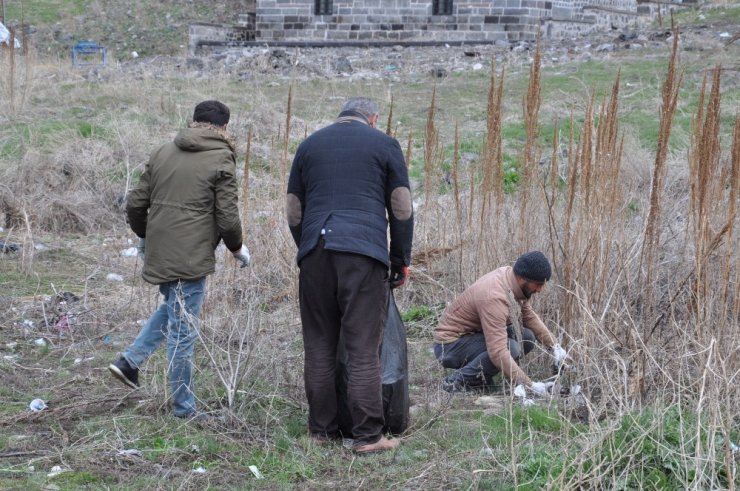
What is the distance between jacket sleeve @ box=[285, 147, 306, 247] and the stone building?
765 inches

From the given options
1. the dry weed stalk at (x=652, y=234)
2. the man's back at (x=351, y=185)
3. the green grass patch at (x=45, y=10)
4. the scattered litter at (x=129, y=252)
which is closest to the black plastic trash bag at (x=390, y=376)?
the man's back at (x=351, y=185)

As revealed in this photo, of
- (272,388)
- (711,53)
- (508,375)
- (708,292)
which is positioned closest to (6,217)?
(272,388)

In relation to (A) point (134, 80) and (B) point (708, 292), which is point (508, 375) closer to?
(B) point (708, 292)

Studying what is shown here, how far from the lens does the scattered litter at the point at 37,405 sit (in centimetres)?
573

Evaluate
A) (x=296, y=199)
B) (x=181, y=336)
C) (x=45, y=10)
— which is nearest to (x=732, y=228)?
(x=296, y=199)

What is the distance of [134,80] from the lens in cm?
1838

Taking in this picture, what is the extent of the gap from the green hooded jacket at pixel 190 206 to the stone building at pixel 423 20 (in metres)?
19.4

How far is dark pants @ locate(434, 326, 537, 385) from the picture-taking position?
20.6 ft

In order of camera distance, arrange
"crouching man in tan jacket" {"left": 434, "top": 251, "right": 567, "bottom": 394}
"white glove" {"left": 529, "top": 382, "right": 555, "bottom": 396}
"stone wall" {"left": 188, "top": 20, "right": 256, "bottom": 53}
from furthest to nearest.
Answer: "stone wall" {"left": 188, "top": 20, "right": 256, "bottom": 53}
"crouching man in tan jacket" {"left": 434, "top": 251, "right": 567, "bottom": 394}
"white glove" {"left": 529, "top": 382, "right": 555, "bottom": 396}

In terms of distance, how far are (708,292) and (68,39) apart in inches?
1064

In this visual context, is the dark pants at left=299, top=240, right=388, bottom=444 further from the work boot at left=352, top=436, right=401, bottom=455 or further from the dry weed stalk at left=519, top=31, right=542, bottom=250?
the dry weed stalk at left=519, top=31, right=542, bottom=250

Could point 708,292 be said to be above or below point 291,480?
above

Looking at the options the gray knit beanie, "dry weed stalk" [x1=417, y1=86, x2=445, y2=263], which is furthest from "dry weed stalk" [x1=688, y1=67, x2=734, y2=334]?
"dry weed stalk" [x1=417, y1=86, x2=445, y2=263]

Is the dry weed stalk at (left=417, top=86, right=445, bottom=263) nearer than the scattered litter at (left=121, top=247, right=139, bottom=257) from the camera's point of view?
Yes
